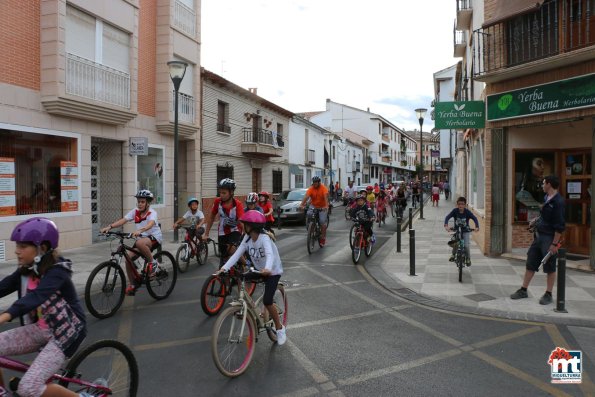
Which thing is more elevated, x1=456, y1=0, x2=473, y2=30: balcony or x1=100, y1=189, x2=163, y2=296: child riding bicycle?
x1=456, y1=0, x2=473, y2=30: balcony

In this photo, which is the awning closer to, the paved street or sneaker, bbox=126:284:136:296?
the paved street

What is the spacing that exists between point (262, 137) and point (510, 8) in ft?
54.5

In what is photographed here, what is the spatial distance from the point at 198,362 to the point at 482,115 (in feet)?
29.2

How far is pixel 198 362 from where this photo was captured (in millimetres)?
4270

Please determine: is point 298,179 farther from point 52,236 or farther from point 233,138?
point 52,236

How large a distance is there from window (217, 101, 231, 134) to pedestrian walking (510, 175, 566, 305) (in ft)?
51.9

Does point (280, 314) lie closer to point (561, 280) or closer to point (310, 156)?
point (561, 280)

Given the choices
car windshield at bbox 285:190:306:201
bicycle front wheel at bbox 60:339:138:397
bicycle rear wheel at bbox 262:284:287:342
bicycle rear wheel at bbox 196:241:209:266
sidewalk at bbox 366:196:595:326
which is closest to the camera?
bicycle front wheel at bbox 60:339:138:397

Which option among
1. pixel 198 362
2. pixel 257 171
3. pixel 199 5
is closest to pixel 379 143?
pixel 257 171

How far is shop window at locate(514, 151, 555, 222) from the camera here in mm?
10070

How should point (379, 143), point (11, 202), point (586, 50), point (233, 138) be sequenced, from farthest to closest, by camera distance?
point (379, 143)
point (233, 138)
point (11, 202)
point (586, 50)

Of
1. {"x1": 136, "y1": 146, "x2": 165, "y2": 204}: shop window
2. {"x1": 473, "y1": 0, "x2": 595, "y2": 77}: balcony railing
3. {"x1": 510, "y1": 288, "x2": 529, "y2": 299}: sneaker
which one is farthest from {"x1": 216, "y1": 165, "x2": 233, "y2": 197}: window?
{"x1": 510, "y1": 288, "x2": 529, "y2": 299}: sneaker

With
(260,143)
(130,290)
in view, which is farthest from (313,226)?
(260,143)

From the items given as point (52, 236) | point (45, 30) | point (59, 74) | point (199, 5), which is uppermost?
point (199, 5)
